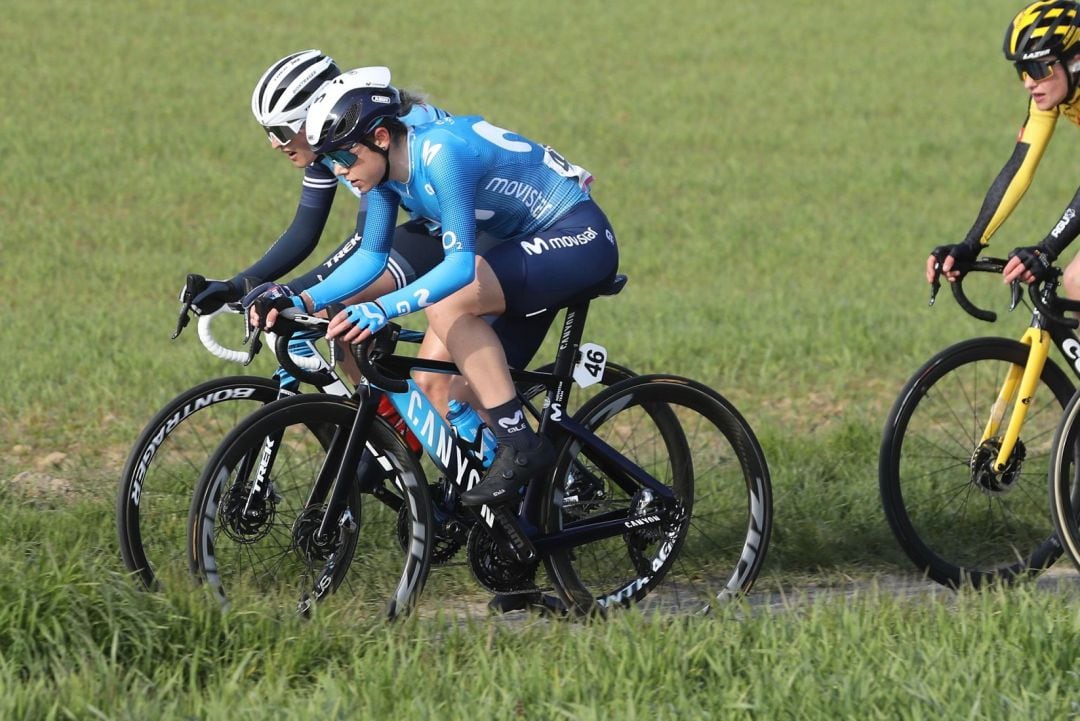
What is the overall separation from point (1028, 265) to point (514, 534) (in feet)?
6.91

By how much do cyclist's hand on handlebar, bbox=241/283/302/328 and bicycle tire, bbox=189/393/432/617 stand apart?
0.26m

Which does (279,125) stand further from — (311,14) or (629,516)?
(311,14)

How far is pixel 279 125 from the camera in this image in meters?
4.89

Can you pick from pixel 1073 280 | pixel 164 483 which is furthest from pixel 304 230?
pixel 1073 280

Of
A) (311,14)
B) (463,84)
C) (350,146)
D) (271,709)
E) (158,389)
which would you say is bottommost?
(271,709)

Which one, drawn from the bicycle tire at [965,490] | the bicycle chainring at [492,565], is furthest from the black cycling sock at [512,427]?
the bicycle tire at [965,490]

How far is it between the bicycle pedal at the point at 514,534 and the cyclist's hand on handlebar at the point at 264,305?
1.00 meters

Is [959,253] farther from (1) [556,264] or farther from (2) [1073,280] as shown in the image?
(1) [556,264]

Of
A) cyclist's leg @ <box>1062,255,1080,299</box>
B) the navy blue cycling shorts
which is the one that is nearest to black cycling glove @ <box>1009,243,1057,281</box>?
cyclist's leg @ <box>1062,255,1080,299</box>

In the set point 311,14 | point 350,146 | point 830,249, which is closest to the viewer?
point 350,146

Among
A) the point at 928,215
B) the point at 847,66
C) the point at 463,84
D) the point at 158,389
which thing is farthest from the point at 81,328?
the point at 847,66

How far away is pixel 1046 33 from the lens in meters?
5.43

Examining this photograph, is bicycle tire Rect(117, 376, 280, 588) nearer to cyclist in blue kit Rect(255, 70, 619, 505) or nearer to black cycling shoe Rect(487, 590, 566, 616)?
cyclist in blue kit Rect(255, 70, 619, 505)

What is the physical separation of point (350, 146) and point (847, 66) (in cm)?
2181
